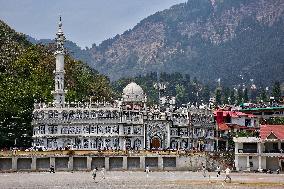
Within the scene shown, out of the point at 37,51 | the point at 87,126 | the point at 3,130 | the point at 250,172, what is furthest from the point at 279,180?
the point at 37,51

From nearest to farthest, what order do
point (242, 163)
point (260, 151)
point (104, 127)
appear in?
point (260, 151) → point (242, 163) → point (104, 127)

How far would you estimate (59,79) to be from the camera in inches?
4437

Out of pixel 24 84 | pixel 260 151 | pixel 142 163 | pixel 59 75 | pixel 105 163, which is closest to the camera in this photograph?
pixel 260 151

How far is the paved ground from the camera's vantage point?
218 ft

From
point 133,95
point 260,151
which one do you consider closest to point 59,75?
point 133,95

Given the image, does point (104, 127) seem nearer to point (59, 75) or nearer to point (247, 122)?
point (59, 75)

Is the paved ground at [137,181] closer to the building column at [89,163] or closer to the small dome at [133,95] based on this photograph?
the building column at [89,163]

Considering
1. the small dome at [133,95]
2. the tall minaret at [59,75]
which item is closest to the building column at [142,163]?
the tall minaret at [59,75]

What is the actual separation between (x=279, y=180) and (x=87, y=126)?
42503 mm

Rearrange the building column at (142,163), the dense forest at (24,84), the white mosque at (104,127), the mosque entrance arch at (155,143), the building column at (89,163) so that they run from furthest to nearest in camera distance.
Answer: the dense forest at (24,84), the white mosque at (104,127), the mosque entrance arch at (155,143), the building column at (142,163), the building column at (89,163)

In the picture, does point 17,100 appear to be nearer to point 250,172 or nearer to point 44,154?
point 44,154

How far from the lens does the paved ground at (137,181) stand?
6656cm

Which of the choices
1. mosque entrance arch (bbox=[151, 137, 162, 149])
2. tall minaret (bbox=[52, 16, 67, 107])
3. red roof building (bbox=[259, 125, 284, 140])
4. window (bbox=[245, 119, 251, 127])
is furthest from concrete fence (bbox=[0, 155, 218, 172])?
window (bbox=[245, 119, 251, 127])

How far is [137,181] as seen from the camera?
72.3 meters
